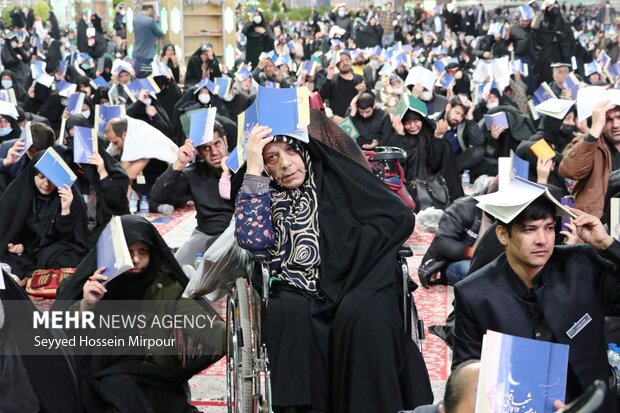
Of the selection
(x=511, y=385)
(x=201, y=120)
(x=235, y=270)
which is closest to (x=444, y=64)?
(x=201, y=120)

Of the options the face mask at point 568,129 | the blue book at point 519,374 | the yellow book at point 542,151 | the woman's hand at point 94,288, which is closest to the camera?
the blue book at point 519,374

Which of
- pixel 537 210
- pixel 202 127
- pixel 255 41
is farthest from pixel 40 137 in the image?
pixel 255 41

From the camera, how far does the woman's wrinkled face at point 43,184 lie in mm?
6733

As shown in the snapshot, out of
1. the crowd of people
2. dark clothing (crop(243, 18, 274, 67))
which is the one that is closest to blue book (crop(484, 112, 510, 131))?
the crowd of people

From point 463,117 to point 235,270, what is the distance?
20.1ft

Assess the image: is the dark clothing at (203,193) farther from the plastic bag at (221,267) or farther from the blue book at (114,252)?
the blue book at (114,252)

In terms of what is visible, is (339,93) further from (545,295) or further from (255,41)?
(545,295)

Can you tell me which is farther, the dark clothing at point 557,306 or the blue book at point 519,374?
the dark clothing at point 557,306

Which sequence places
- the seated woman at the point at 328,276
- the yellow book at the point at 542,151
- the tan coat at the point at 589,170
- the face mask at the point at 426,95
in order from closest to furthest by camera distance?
the seated woman at the point at 328,276 < the yellow book at the point at 542,151 < the tan coat at the point at 589,170 < the face mask at the point at 426,95

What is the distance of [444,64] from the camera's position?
1550 cm

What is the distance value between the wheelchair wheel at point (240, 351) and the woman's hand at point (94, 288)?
468mm

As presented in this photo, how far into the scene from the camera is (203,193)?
263 inches

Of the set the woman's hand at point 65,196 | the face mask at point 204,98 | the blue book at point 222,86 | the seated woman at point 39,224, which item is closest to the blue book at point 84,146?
the seated woman at point 39,224

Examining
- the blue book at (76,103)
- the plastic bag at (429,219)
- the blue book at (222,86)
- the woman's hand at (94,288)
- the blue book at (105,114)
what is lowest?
the woman's hand at (94,288)
